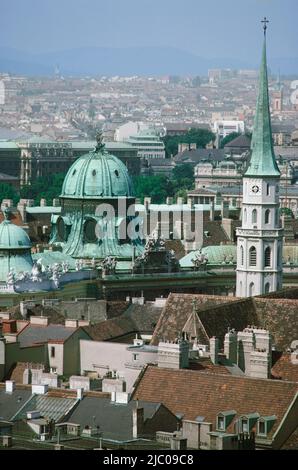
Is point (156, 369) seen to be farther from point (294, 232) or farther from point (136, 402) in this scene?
point (294, 232)

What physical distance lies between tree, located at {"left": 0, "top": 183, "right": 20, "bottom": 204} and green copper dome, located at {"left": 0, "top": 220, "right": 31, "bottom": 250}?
61.6 meters

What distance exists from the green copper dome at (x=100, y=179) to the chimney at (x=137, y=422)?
119 ft

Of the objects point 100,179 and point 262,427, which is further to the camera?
point 100,179

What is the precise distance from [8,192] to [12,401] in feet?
322

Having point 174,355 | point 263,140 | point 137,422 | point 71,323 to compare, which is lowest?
point 71,323

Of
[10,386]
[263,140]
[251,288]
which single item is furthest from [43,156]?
[10,386]

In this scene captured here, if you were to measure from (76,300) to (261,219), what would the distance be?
8.10 metres

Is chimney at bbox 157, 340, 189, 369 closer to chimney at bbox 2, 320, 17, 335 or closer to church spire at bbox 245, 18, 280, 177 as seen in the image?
chimney at bbox 2, 320, 17, 335

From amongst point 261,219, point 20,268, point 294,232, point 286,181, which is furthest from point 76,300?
point 286,181

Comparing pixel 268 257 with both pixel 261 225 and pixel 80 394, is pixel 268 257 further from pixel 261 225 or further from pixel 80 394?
pixel 80 394

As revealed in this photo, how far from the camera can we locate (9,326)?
52938mm

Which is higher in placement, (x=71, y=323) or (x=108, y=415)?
(x=108, y=415)

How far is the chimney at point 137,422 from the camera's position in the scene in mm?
37000
